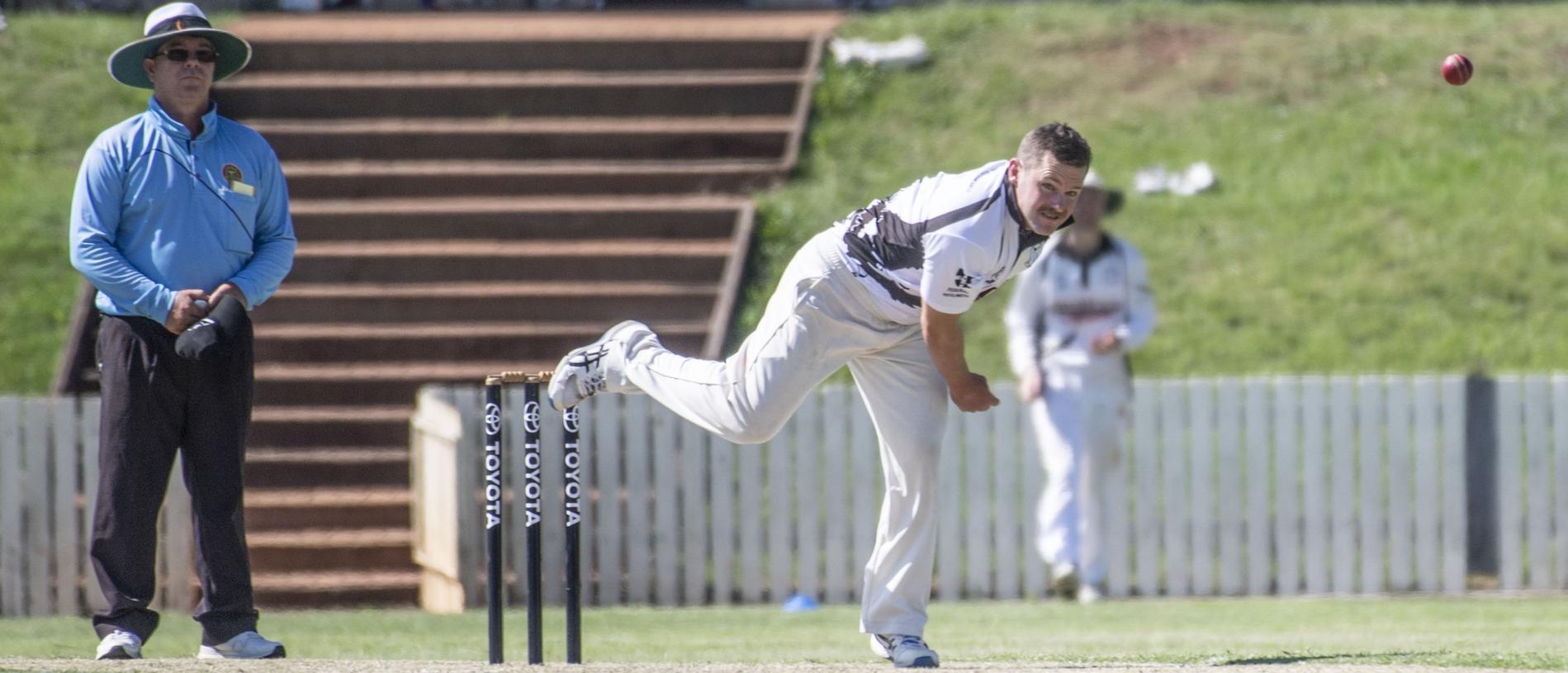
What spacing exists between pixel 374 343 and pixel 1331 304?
6444 millimetres

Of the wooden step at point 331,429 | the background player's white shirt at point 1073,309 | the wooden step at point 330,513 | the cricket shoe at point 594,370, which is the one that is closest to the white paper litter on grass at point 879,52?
the wooden step at point 331,429

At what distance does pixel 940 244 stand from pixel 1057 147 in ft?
1.47

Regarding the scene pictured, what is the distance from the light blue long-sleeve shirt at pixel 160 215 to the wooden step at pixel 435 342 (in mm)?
6392

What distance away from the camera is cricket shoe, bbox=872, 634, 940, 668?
19.4 feet

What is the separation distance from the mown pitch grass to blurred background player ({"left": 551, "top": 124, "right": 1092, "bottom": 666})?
0.53 metres

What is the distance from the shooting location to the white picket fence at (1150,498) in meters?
10.4

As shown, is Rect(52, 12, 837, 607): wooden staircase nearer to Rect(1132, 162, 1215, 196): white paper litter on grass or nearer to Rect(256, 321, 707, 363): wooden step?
Rect(256, 321, 707, 363): wooden step

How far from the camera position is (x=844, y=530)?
10477 mm

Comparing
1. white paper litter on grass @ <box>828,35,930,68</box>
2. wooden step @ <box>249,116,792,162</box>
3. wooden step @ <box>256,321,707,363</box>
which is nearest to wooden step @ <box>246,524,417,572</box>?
wooden step @ <box>256,321,707,363</box>

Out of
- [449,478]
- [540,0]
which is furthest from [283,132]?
[449,478]

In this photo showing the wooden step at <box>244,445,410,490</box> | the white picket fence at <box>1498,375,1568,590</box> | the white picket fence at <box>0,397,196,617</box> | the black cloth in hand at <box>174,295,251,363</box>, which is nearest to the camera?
the black cloth in hand at <box>174,295,251,363</box>

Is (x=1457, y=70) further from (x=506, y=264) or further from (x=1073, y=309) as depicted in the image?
(x=506, y=264)

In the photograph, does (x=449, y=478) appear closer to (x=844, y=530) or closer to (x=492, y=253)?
(x=844, y=530)

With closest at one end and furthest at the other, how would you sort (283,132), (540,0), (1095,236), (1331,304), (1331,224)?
(1095,236), (1331,304), (1331,224), (283,132), (540,0)
